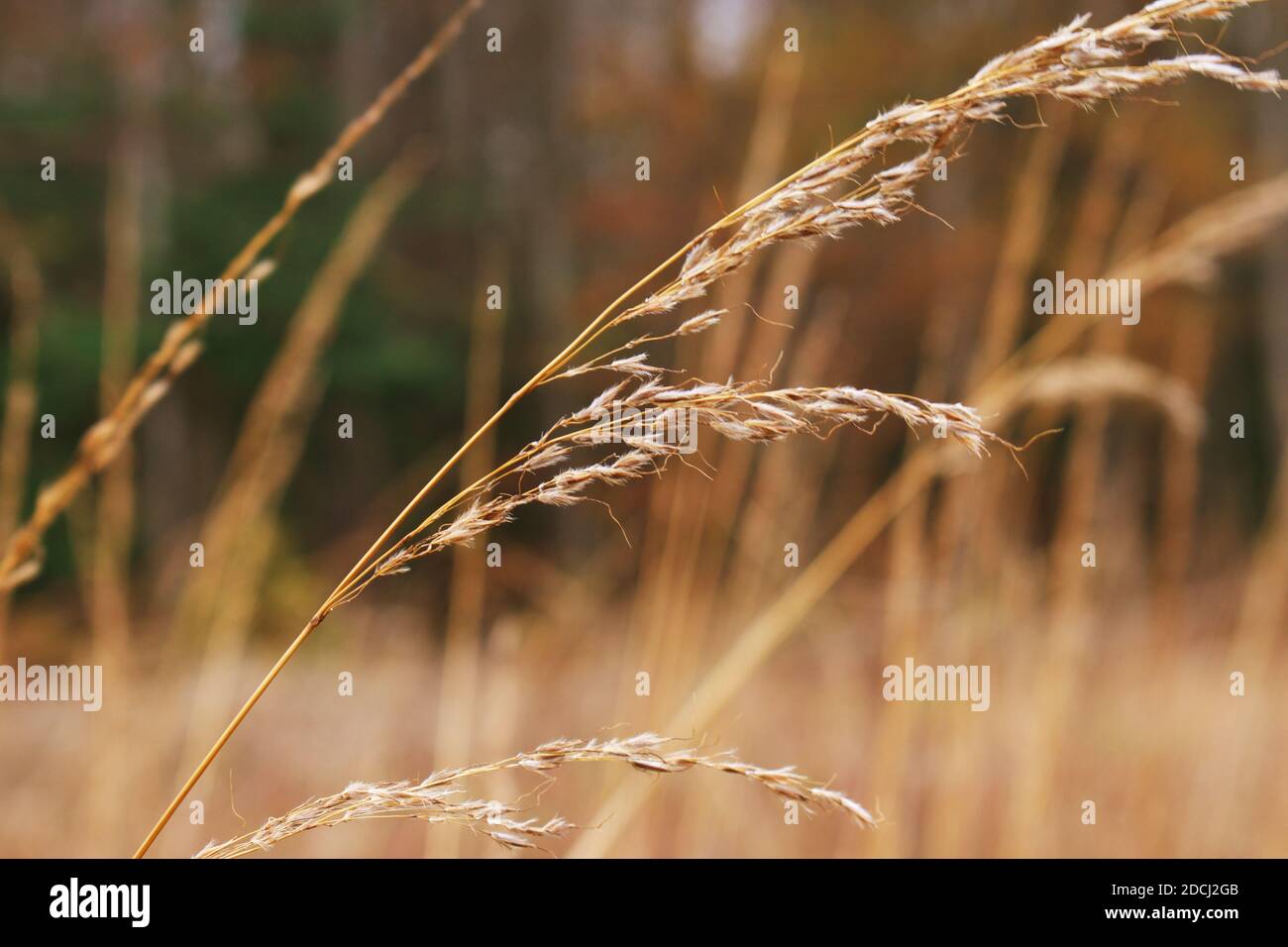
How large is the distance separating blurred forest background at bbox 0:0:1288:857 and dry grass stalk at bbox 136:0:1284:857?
1.80 m

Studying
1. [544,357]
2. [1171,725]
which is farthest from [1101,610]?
[544,357]

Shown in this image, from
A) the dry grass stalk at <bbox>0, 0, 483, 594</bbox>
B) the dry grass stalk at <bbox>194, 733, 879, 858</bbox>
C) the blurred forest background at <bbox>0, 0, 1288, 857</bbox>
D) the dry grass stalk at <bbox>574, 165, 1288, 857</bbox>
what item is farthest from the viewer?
the blurred forest background at <bbox>0, 0, 1288, 857</bbox>

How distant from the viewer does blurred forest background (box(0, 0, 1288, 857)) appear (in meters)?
3.70

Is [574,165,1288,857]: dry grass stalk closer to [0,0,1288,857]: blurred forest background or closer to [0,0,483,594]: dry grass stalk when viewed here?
[0,0,483,594]: dry grass stalk

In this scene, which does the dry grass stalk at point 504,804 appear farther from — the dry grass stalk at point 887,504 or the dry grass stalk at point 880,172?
the dry grass stalk at point 887,504

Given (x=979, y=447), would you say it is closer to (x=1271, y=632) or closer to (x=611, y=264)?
(x=1271, y=632)

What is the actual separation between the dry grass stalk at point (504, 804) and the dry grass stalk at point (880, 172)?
0.06 m

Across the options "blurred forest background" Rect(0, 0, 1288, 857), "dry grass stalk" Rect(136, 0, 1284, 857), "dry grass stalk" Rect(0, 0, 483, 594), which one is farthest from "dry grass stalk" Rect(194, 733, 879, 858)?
"blurred forest background" Rect(0, 0, 1288, 857)

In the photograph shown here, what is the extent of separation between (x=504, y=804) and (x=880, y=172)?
1.16 ft

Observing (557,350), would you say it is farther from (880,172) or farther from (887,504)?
(880,172)
